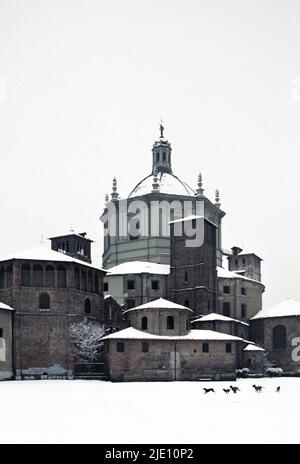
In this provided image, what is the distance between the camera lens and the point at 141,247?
263ft

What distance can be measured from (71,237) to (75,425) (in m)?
53.0

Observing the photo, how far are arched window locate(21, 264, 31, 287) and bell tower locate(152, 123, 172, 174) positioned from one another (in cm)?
3130

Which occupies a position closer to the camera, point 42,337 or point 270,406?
point 270,406

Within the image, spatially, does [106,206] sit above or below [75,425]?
above

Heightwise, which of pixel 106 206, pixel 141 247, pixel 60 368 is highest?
pixel 106 206

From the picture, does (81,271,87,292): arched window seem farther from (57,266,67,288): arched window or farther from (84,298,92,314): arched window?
(57,266,67,288): arched window

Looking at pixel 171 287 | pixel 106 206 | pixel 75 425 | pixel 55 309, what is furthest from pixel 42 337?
pixel 75 425

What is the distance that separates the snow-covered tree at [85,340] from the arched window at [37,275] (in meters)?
4.64

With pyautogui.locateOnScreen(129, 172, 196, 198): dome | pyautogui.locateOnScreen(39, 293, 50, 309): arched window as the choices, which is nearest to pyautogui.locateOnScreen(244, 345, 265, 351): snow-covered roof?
pyautogui.locateOnScreen(39, 293, 50, 309): arched window

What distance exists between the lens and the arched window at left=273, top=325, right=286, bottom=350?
244 feet

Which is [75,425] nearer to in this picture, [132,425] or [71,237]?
[132,425]

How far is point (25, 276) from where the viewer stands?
201 feet

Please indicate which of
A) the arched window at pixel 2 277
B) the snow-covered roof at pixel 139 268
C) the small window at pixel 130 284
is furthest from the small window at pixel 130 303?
the arched window at pixel 2 277
